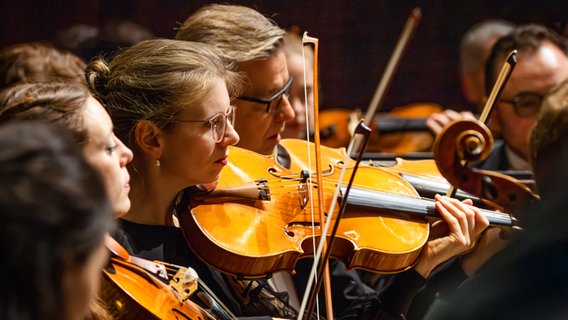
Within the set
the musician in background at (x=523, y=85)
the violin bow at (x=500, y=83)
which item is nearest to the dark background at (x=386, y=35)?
the musician in background at (x=523, y=85)

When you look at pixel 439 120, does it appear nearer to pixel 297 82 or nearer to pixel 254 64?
pixel 297 82

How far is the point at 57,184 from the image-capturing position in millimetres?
822

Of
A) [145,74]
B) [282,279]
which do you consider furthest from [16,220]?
[282,279]

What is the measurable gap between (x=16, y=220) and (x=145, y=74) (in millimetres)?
958

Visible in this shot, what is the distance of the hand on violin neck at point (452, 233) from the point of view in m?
1.94

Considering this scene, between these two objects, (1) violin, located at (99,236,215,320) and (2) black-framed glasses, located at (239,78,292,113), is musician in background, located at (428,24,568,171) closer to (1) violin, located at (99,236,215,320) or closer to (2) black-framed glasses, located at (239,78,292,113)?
(2) black-framed glasses, located at (239,78,292,113)

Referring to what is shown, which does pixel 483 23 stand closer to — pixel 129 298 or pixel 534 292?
pixel 129 298

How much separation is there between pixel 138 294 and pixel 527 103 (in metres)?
1.88

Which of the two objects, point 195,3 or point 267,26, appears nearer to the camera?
point 267,26

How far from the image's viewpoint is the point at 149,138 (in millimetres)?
1765

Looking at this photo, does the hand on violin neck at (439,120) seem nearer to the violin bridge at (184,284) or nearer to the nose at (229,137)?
the nose at (229,137)

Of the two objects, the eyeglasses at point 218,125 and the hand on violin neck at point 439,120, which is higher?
the eyeglasses at point 218,125

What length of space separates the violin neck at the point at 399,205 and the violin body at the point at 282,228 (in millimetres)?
15

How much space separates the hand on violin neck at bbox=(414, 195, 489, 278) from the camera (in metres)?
1.94
